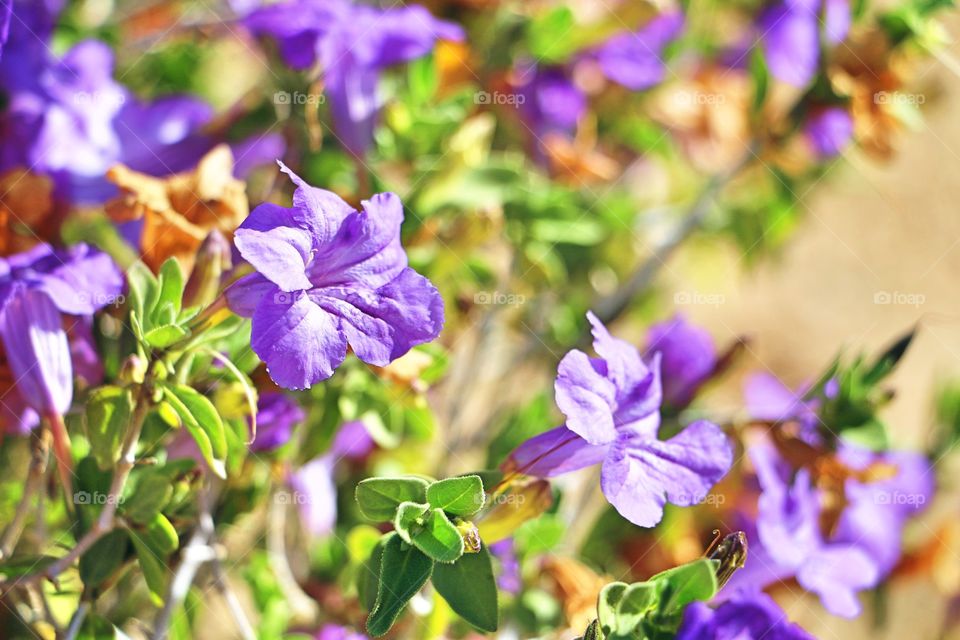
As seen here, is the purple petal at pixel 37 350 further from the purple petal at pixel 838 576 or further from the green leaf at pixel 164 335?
the purple petal at pixel 838 576

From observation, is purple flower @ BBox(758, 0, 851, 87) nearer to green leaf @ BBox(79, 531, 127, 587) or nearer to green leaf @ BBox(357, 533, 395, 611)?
green leaf @ BBox(357, 533, 395, 611)

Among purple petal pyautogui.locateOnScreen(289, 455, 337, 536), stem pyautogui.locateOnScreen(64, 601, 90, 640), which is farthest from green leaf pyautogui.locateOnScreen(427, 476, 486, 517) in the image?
purple petal pyautogui.locateOnScreen(289, 455, 337, 536)

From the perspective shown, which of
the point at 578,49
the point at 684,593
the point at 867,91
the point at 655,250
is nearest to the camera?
the point at 684,593

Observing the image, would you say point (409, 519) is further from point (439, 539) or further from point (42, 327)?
point (42, 327)

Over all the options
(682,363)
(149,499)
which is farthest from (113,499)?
(682,363)

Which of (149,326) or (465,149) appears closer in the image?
(149,326)

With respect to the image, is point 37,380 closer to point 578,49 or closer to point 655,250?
point 578,49

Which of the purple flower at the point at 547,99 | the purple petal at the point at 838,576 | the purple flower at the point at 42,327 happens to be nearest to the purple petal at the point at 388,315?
the purple flower at the point at 42,327

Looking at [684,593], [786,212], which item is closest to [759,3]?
[786,212]
